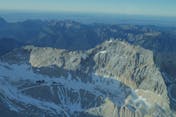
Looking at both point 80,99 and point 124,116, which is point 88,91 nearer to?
point 80,99

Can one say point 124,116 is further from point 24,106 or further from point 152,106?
point 24,106

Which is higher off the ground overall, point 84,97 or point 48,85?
point 48,85

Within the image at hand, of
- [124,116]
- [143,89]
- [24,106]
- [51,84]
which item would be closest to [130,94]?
[143,89]

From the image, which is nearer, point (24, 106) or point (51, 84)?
point (24, 106)

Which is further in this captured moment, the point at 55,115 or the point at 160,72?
the point at 160,72

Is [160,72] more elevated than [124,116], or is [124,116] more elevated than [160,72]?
[160,72]

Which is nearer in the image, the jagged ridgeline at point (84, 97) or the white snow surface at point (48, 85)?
the jagged ridgeline at point (84, 97)

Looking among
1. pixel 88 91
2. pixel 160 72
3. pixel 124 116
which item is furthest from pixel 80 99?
pixel 160 72

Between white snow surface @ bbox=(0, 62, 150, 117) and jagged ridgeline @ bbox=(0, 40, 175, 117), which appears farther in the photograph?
white snow surface @ bbox=(0, 62, 150, 117)

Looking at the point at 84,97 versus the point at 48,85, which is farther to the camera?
the point at 48,85
